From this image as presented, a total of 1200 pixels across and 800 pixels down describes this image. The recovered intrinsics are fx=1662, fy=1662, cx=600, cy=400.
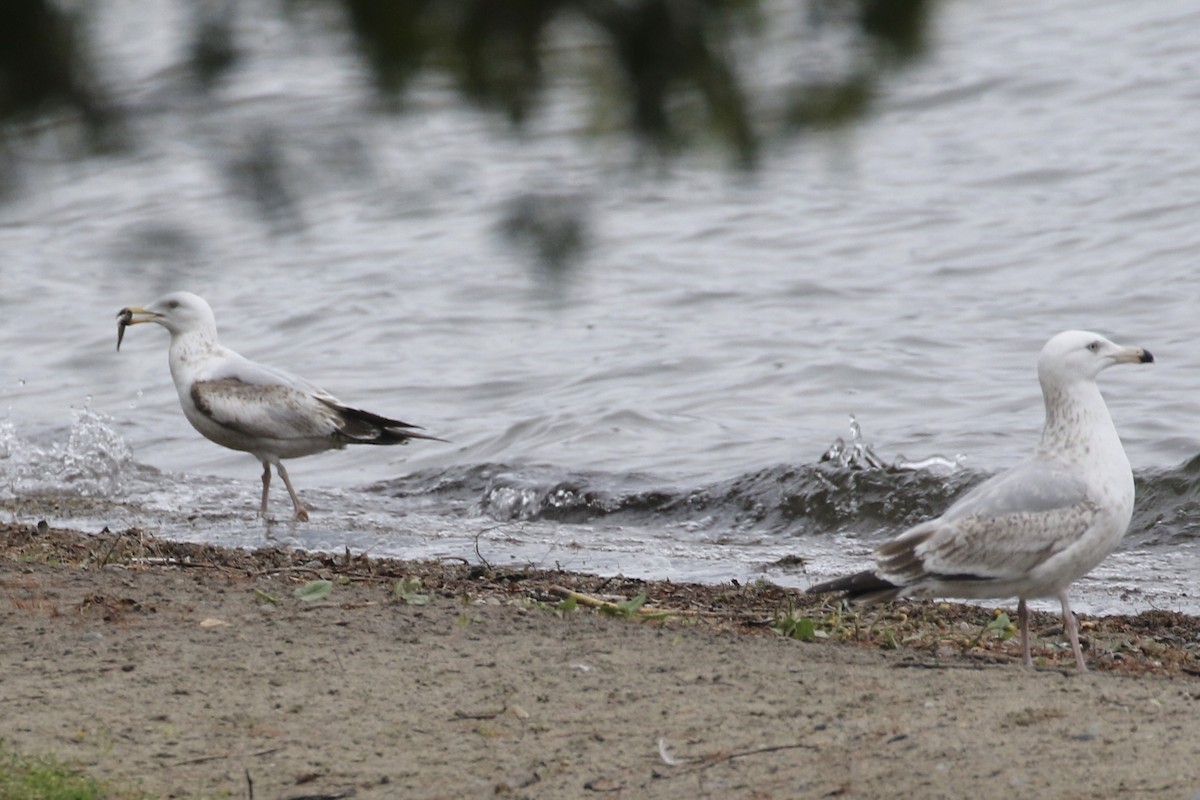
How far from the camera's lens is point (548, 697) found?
541 cm

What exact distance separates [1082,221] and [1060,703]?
1281cm

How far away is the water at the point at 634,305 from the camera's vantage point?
3217 millimetres

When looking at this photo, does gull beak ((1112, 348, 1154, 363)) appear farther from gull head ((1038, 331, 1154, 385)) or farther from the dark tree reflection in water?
the dark tree reflection in water

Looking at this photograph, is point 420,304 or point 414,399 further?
point 420,304

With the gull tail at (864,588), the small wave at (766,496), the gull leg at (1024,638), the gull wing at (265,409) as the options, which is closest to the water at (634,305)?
the small wave at (766,496)

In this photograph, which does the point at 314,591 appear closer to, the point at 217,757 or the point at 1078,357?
the point at 217,757

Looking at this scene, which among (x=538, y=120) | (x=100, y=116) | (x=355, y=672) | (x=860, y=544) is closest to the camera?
(x=100, y=116)

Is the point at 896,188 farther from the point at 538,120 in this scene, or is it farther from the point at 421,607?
the point at 538,120

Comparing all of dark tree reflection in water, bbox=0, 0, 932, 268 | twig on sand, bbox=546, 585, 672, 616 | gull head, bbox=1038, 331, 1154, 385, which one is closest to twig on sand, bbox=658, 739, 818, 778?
twig on sand, bbox=546, 585, 672, 616

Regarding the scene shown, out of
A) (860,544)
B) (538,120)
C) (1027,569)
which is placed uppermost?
(538,120)

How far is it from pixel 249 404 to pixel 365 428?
83cm

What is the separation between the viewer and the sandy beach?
4.71 metres

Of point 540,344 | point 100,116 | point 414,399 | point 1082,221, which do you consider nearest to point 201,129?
point 100,116

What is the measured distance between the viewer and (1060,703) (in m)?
5.18
